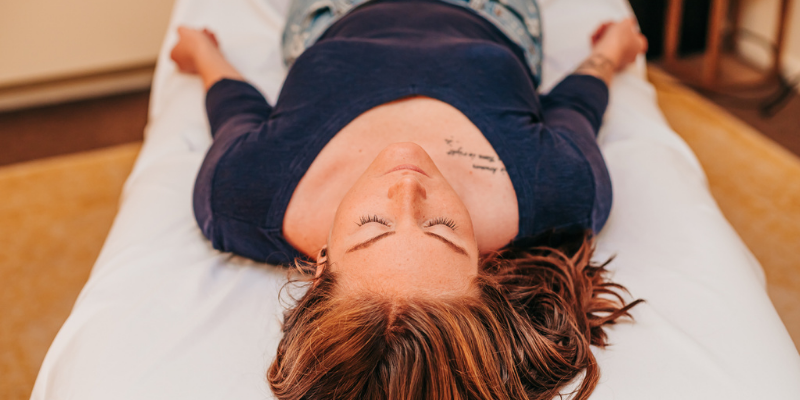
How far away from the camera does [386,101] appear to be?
1.04m

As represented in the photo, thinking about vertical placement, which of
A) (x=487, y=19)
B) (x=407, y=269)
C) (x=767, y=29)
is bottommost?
(x=767, y=29)

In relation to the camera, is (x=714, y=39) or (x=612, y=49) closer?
(x=612, y=49)

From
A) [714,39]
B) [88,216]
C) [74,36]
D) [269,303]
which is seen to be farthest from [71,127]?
[714,39]

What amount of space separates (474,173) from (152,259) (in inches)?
24.0

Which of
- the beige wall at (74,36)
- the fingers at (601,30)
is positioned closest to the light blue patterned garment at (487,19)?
the fingers at (601,30)

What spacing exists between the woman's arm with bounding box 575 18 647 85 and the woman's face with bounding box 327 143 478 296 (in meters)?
0.65

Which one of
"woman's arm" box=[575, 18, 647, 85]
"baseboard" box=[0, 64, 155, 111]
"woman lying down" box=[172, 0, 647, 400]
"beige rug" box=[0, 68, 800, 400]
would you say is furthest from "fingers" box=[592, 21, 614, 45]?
"baseboard" box=[0, 64, 155, 111]

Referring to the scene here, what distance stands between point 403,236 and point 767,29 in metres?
2.44

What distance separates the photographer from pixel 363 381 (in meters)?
0.73

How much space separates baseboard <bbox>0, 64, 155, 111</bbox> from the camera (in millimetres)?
2232

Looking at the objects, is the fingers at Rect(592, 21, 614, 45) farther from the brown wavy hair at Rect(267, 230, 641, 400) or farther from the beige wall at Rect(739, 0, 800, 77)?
the beige wall at Rect(739, 0, 800, 77)

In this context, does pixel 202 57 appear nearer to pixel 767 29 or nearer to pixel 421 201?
pixel 421 201

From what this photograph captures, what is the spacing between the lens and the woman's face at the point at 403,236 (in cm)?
76

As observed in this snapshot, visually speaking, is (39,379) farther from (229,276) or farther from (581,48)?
(581,48)
